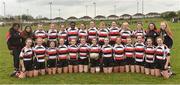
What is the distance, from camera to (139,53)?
1345 cm

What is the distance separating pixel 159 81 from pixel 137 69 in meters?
1.67

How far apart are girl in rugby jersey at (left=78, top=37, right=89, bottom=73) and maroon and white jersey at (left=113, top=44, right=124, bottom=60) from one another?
1.06m

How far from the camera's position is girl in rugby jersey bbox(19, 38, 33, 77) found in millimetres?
12992

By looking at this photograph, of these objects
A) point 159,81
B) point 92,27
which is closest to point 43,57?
point 92,27

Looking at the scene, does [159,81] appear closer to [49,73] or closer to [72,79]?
[72,79]

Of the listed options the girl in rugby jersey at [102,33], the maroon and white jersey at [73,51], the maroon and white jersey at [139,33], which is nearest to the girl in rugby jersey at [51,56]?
the maroon and white jersey at [73,51]

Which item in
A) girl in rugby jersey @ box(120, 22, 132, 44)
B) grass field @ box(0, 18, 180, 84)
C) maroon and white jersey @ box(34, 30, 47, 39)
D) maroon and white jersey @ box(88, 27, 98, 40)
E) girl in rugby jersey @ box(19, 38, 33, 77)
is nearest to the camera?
grass field @ box(0, 18, 180, 84)

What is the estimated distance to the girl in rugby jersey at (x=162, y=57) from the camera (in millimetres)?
12742

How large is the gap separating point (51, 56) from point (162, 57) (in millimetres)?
4032

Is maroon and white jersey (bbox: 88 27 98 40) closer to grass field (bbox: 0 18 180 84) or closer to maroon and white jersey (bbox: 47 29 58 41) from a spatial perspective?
maroon and white jersey (bbox: 47 29 58 41)

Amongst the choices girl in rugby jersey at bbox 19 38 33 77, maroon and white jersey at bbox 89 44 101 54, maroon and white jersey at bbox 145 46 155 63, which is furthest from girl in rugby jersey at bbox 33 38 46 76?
maroon and white jersey at bbox 145 46 155 63

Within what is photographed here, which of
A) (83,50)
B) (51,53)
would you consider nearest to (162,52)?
(83,50)

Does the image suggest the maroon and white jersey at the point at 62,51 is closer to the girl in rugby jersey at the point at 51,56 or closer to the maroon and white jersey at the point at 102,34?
the girl in rugby jersey at the point at 51,56

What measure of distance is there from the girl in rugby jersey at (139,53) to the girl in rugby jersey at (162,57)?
65 centimetres
